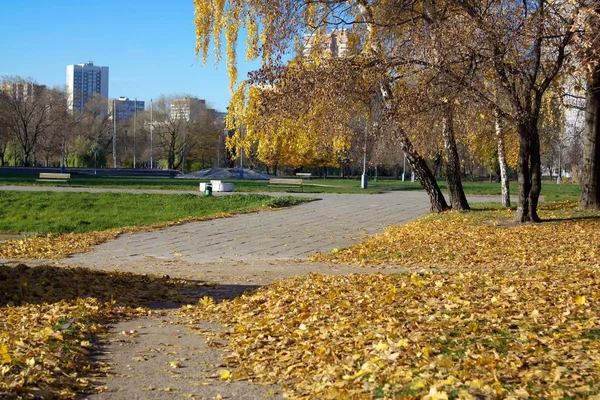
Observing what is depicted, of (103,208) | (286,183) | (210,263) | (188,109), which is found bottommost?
(210,263)

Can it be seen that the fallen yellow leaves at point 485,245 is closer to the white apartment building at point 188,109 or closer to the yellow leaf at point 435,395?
the yellow leaf at point 435,395

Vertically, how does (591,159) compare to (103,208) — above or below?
above

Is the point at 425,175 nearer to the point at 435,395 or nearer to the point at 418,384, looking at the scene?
the point at 418,384

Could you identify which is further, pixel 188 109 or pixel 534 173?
pixel 188 109

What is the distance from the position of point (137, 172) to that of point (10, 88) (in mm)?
24266

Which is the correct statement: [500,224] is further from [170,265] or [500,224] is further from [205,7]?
[205,7]

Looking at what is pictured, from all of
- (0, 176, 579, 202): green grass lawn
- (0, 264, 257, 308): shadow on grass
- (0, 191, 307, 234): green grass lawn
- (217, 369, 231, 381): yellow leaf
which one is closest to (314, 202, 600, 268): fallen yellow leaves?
(0, 264, 257, 308): shadow on grass

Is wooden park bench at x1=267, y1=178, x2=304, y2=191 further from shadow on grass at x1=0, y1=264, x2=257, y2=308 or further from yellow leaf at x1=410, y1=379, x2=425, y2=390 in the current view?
yellow leaf at x1=410, y1=379, x2=425, y2=390

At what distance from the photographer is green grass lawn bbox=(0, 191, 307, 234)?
84.3ft

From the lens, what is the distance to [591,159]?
893 inches

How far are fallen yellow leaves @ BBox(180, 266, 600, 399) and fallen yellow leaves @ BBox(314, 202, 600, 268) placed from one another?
3.51 metres

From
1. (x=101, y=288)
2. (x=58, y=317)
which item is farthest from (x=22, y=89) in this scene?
(x=58, y=317)

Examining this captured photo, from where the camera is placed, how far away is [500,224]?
19547 millimetres

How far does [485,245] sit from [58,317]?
962 cm
